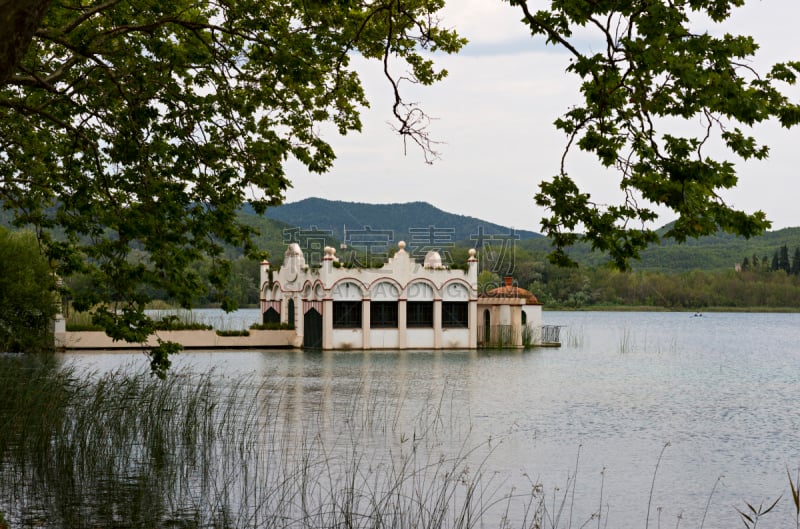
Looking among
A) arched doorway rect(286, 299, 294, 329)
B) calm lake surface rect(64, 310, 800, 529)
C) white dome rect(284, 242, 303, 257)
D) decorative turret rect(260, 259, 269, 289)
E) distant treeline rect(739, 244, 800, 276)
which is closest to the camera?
calm lake surface rect(64, 310, 800, 529)

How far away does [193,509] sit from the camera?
11.8 m

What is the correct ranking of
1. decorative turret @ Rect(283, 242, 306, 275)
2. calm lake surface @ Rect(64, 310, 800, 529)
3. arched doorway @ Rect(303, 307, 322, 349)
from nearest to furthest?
calm lake surface @ Rect(64, 310, 800, 529) → arched doorway @ Rect(303, 307, 322, 349) → decorative turret @ Rect(283, 242, 306, 275)

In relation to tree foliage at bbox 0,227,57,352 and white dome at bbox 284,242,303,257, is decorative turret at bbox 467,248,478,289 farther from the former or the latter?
tree foliage at bbox 0,227,57,352

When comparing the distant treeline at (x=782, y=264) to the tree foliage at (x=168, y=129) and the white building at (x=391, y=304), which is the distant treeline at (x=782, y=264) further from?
the tree foliage at (x=168, y=129)

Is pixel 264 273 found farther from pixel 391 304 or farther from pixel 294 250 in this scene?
pixel 391 304

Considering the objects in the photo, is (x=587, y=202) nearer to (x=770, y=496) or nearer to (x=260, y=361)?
(x=770, y=496)

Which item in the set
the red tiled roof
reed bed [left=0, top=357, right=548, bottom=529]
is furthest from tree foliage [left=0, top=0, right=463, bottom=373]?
the red tiled roof

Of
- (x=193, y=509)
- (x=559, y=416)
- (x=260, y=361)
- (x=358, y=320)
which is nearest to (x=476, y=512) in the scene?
(x=193, y=509)

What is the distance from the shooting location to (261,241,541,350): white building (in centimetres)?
4653

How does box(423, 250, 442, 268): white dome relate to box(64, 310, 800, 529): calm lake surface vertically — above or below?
above

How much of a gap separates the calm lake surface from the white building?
1.81 m

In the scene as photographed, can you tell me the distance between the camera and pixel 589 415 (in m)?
24.5

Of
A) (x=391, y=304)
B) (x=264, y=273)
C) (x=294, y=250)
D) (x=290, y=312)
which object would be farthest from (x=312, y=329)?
(x=264, y=273)

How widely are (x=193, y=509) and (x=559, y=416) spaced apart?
1385 cm
